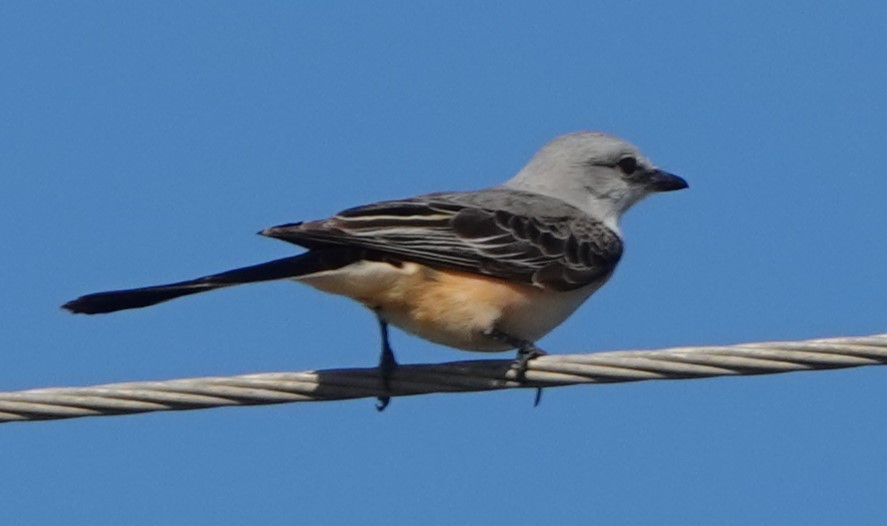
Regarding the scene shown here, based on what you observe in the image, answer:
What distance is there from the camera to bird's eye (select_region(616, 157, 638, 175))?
9516mm

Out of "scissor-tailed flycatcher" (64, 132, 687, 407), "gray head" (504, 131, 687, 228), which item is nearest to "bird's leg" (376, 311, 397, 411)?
"scissor-tailed flycatcher" (64, 132, 687, 407)

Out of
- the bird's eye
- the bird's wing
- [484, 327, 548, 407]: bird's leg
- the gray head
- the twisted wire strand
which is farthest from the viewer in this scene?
the bird's eye

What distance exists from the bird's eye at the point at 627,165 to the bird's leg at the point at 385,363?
7.58ft

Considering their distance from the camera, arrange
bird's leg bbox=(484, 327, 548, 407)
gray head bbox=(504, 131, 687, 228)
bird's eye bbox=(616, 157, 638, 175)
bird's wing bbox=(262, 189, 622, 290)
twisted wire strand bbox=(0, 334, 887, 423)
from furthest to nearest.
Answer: bird's eye bbox=(616, 157, 638, 175) → gray head bbox=(504, 131, 687, 228) → bird's wing bbox=(262, 189, 622, 290) → bird's leg bbox=(484, 327, 548, 407) → twisted wire strand bbox=(0, 334, 887, 423)

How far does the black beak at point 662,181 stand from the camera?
31.6 ft

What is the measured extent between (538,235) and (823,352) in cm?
252

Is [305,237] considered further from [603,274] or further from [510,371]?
[603,274]

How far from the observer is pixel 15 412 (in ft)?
19.3

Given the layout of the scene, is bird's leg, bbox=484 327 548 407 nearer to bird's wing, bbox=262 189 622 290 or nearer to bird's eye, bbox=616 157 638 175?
bird's wing, bbox=262 189 622 290

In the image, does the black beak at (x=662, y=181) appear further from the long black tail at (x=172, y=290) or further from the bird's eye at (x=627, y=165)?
the long black tail at (x=172, y=290)

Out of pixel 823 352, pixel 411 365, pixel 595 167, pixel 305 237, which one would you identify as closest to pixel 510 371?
pixel 411 365

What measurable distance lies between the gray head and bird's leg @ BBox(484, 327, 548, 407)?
65.0 inches

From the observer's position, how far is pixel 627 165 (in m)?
9.53

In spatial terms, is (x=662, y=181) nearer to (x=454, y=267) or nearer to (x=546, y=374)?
(x=454, y=267)
